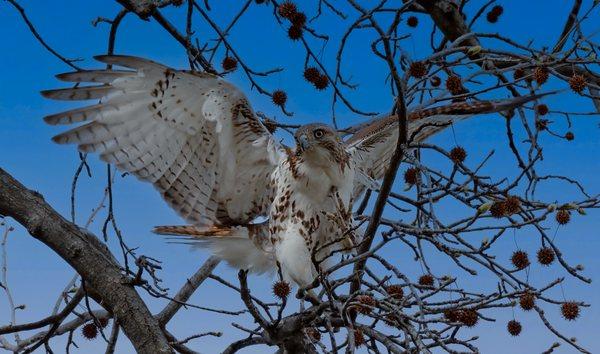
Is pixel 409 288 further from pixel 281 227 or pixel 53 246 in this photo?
pixel 53 246

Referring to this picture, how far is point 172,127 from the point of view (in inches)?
197

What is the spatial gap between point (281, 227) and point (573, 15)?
2.73 m

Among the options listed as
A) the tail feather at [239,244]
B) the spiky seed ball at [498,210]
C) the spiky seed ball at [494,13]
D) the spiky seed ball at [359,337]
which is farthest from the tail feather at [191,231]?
the spiky seed ball at [494,13]

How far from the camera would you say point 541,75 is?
4527 millimetres

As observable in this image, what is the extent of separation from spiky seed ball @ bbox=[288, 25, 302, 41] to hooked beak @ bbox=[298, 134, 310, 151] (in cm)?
84

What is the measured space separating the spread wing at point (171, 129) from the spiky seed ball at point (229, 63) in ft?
1.86

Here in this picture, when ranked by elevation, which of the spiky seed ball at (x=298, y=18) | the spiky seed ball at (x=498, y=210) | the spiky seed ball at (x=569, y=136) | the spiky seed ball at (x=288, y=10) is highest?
the spiky seed ball at (x=288, y=10)

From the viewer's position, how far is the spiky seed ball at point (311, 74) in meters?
5.42

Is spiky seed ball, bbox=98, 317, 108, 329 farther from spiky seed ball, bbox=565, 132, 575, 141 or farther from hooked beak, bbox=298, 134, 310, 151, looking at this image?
spiky seed ball, bbox=565, 132, 575, 141

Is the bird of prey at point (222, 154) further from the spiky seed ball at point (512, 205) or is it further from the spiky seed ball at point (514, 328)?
the spiky seed ball at point (514, 328)

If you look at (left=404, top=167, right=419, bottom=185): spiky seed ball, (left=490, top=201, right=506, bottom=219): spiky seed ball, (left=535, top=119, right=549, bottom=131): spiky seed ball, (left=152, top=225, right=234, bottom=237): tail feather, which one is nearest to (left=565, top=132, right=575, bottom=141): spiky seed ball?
(left=535, top=119, right=549, bottom=131): spiky seed ball

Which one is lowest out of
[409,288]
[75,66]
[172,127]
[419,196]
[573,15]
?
[409,288]

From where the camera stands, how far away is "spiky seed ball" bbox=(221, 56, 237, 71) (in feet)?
17.9

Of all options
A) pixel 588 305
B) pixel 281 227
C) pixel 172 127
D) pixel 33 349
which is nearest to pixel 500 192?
pixel 588 305
